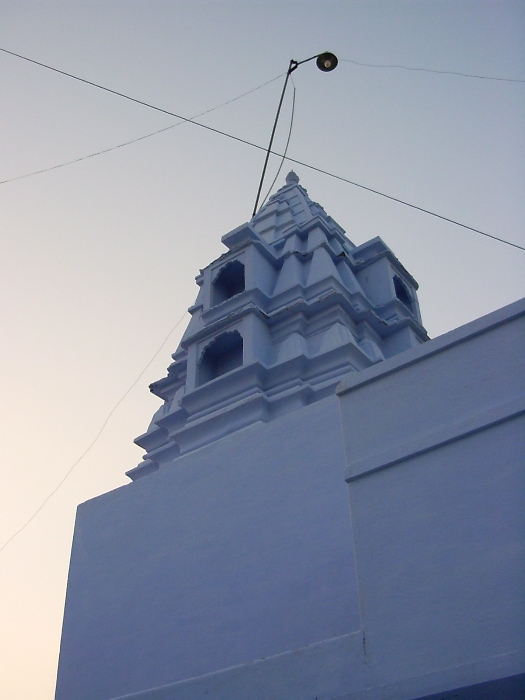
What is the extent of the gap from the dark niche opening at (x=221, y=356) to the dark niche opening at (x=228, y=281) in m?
1.05

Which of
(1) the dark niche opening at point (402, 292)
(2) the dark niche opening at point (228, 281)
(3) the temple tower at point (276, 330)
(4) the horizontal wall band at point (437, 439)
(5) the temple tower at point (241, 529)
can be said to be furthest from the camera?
(1) the dark niche opening at point (402, 292)

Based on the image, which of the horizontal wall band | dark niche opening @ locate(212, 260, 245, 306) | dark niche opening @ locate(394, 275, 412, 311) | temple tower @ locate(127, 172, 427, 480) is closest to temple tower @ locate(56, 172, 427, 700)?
temple tower @ locate(127, 172, 427, 480)

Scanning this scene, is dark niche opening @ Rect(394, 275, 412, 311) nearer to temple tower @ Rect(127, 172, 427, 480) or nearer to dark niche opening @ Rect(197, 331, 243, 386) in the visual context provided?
temple tower @ Rect(127, 172, 427, 480)

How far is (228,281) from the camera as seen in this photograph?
12.4m

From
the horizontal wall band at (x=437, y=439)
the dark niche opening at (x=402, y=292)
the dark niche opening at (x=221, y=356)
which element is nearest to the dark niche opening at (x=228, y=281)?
the dark niche opening at (x=221, y=356)

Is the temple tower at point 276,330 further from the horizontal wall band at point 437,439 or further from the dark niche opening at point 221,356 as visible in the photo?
the horizontal wall band at point 437,439

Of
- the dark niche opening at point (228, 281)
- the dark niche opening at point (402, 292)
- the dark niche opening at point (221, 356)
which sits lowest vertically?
the dark niche opening at point (221, 356)

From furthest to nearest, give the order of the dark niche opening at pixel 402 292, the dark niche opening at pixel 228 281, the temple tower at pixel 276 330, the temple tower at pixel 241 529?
1. the dark niche opening at pixel 402 292
2. the dark niche opening at pixel 228 281
3. the temple tower at pixel 276 330
4. the temple tower at pixel 241 529

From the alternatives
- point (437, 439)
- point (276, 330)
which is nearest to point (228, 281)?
point (276, 330)

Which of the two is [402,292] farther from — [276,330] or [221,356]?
[221,356]

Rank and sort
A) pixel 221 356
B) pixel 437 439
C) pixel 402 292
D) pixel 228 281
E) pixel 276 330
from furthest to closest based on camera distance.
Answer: pixel 402 292 < pixel 228 281 < pixel 221 356 < pixel 276 330 < pixel 437 439

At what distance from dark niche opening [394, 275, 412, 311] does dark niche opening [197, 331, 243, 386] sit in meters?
3.59

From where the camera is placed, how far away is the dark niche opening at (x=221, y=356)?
1084 centimetres

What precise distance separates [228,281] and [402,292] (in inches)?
127
